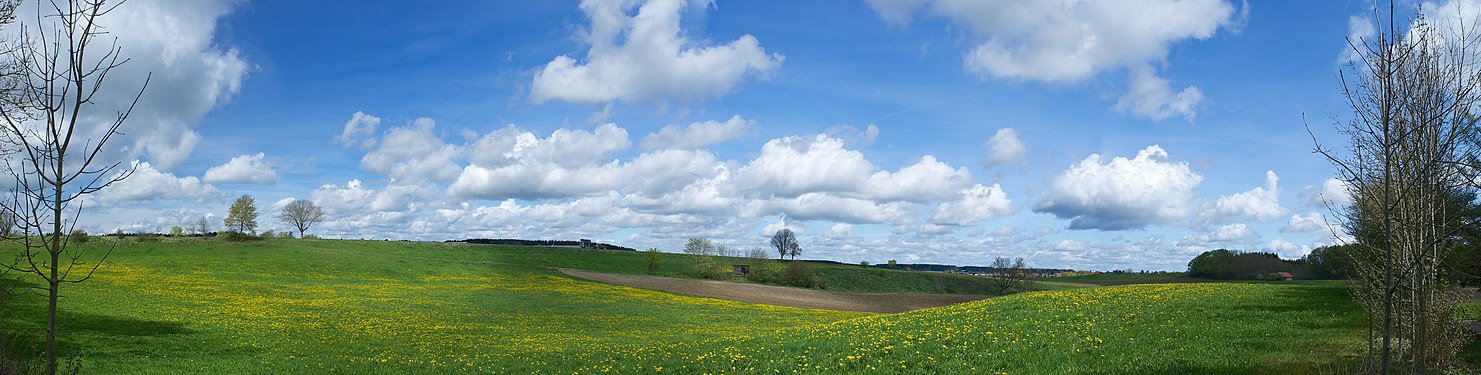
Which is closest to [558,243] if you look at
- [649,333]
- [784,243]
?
[784,243]

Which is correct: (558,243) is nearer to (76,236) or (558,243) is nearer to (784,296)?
(784,296)

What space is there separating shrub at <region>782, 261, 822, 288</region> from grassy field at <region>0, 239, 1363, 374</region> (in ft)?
122

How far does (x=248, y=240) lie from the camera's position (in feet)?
287

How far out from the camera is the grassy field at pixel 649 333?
58.1ft

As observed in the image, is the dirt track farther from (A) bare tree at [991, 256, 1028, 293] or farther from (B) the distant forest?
(B) the distant forest

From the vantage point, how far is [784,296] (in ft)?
208

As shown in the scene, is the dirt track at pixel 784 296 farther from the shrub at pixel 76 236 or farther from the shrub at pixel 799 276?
the shrub at pixel 76 236

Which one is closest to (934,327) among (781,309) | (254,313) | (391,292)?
(781,309)

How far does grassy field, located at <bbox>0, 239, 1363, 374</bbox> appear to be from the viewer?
1772 cm

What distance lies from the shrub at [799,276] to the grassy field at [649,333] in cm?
3719

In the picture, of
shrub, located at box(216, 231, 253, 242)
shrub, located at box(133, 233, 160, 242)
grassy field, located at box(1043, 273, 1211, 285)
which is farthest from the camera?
grassy field, located at box(1043, 273, 1211, 285)

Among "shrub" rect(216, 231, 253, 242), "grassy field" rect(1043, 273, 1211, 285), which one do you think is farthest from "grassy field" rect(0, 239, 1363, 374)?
"grassy field" rect(1043, 273, 1211, 285)

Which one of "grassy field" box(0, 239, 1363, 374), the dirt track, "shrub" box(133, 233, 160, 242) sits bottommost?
the dirt track

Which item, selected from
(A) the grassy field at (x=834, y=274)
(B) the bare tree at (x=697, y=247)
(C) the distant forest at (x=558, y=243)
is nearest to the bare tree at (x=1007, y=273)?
(A) the grassy field at (x=834, y=274)
